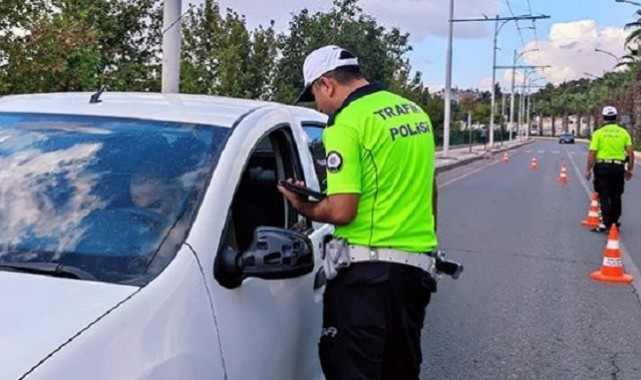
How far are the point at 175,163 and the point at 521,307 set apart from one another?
5.14 meters

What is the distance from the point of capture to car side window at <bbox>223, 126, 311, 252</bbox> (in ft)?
11.0

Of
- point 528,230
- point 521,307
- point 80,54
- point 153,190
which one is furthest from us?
point 528,230

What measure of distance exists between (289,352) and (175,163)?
829mm

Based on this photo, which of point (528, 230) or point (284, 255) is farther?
point (528, 230)

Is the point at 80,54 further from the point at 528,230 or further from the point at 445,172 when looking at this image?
the point at 445,172

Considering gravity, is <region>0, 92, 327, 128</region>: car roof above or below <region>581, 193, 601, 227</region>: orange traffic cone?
above

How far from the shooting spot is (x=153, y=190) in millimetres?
2797

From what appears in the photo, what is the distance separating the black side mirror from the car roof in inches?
25.5

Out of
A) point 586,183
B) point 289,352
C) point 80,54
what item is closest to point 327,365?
point 289,352

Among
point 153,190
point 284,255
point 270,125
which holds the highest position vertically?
point 270,125

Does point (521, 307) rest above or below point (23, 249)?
below

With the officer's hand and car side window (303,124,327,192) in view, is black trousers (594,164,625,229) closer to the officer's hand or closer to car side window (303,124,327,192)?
car side window (303,124,327,192)

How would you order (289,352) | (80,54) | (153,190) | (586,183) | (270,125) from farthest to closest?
(586,183) < (80,54) < (270,125) < (289,352) < (153,190)

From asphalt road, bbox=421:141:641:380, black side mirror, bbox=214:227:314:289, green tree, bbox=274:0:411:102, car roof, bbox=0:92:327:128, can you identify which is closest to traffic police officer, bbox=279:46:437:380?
car roof, bbox=0:92:327:128
